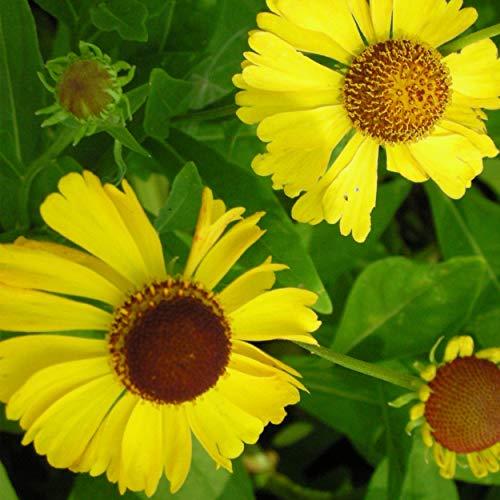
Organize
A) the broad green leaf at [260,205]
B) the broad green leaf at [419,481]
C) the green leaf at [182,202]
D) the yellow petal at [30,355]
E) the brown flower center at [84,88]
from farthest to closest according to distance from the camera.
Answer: the broad green leaf at [419,481] < the broad green leaf at [260,205] < the green leaf at [182,202] < the yellow petal at [30,355] < the brown flower center at [84,88]

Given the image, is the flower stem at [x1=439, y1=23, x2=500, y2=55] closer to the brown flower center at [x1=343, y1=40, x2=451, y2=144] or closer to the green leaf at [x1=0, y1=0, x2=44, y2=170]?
the brown flower center at [x1=343, y1=40, x2=451, y2=144]

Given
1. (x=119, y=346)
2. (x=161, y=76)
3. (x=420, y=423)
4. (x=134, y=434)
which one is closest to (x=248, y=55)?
(x=161, y=76)

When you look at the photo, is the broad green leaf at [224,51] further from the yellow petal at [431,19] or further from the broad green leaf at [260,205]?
the yellow petal at [431,19]

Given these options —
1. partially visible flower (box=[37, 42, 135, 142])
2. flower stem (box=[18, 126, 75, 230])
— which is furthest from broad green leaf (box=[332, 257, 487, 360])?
partially visible flower (box=[37, 42, 135, 142])

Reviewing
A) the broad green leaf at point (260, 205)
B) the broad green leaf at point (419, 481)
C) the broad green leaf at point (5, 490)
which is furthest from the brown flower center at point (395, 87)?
the broad green leaf at point (5, 490)

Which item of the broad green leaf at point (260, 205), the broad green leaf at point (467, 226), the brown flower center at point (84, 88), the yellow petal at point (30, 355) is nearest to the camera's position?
the brown flower center at point (84, 88)
